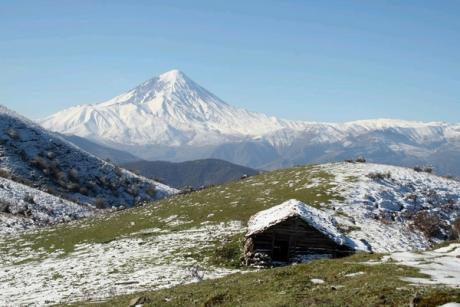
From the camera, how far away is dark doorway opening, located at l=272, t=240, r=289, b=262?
37344mm

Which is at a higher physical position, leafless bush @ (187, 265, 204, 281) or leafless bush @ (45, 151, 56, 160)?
leafless bush @ (45, 151, 56, 160)

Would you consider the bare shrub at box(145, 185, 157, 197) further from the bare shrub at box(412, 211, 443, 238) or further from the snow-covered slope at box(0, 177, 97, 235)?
the bare shrub at box(412, 211, 443, 238)

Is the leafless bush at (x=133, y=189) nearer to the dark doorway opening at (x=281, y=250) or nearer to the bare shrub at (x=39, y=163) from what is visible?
the bare shrub at (x=39, y=163)

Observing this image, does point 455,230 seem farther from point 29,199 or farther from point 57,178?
point 57,178

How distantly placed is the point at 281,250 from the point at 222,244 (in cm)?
512

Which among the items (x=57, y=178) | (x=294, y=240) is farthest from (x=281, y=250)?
(x=57, y=178)

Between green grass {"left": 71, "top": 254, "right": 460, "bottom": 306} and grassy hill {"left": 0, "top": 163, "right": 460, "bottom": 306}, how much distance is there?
66mm

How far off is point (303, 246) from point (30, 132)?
9621 cm

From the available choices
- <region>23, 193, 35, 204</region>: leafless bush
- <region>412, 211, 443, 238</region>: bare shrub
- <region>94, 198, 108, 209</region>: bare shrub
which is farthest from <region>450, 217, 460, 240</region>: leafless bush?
<region>94, 198, 108, 209</region>: bare shrub

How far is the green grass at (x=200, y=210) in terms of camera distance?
→ 48.8 metres

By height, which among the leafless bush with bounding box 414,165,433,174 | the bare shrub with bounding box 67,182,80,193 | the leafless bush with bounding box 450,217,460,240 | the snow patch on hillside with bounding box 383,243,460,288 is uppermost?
the leafless bush with bounding box 414,165,433,174

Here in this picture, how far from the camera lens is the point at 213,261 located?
118ft

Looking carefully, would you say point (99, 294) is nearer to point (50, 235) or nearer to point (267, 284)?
point (267, 284)

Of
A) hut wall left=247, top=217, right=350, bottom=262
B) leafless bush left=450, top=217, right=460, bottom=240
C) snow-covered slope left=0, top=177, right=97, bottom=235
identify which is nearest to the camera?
hut wall left=247, top=217, right=350, bottom=262
